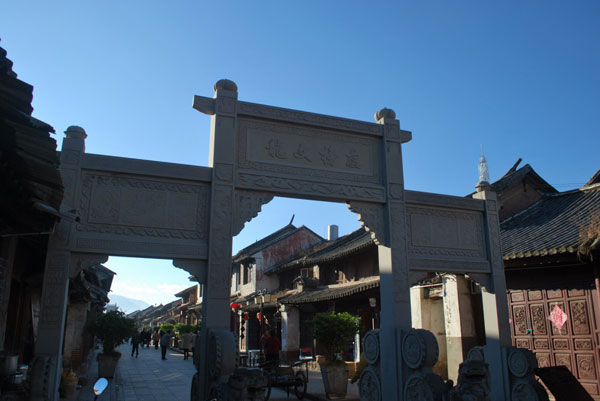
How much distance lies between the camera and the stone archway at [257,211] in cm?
638

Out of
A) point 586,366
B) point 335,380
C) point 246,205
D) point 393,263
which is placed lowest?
point 335,380

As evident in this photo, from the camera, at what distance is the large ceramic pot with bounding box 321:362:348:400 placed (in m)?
10.7

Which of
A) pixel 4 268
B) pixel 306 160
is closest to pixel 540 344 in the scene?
pixel 306 160

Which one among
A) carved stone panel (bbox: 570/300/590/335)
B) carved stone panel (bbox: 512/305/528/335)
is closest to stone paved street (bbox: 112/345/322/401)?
carved stone panel (bbox: 512/305/528/335)

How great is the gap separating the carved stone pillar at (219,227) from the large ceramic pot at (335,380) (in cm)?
501

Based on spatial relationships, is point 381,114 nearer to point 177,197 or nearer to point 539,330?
point 177,197

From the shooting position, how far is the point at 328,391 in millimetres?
10711

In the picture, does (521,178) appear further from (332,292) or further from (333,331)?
(333,331)

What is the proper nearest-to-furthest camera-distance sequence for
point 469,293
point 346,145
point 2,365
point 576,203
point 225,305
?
point 2,365
point 225,305
point 346,145
point 576,203
point 469,293

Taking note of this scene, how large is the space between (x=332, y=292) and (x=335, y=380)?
8.06m

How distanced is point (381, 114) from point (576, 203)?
7.00m

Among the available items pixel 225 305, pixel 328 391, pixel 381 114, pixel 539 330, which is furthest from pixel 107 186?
pixel 539 330

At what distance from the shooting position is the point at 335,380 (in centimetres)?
1068

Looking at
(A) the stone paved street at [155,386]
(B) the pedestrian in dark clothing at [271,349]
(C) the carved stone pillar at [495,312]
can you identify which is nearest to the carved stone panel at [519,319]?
(C) the carved stone pillar at [495,312]
